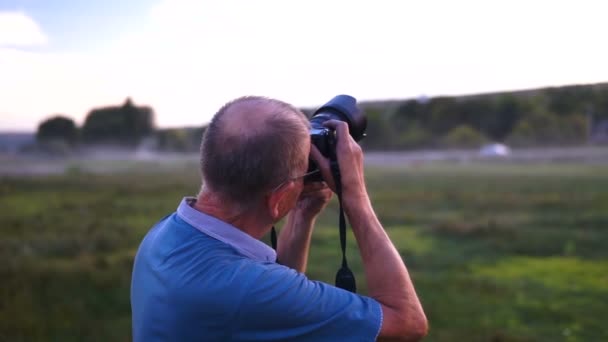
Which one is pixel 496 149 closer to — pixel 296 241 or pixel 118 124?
pixel 118 124

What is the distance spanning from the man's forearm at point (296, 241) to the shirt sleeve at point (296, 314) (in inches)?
19.8

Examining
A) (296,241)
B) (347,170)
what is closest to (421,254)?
(296,241)

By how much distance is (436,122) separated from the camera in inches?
226

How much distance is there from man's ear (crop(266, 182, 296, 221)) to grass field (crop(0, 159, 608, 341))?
164 inches

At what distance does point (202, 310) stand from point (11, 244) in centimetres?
877

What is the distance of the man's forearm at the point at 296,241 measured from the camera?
2.11 metres

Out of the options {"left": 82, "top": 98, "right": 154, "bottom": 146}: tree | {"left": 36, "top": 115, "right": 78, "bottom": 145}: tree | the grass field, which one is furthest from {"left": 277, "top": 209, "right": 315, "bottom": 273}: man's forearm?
{"left": 36, "top": 115, "right": 78, "bottom": 145}: tree

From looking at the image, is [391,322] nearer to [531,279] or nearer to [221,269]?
[221,269]

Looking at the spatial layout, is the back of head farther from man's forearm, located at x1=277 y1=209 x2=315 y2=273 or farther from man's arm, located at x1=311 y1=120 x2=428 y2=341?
man's forearm, located at x1=277 y1=209 x2=315 y2=273

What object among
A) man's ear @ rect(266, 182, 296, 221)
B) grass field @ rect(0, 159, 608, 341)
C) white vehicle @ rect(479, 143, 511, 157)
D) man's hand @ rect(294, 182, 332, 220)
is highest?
man's ear @ rect(266, 182, 296, 221)

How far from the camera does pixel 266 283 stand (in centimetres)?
157

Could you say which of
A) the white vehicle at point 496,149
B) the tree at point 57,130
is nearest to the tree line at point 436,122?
the tree at point 57,130

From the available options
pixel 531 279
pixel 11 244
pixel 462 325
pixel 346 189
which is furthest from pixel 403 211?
pixel 346 189

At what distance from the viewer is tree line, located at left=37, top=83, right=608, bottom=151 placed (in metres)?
3.94
